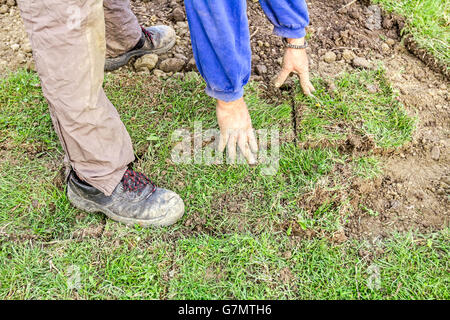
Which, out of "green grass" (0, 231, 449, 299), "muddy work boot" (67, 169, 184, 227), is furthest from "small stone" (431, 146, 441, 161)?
"muddy work boot" (67, 169, 184, 227)

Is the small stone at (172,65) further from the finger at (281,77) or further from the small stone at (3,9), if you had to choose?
the small stone at (3,9)

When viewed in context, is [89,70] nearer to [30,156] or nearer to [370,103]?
[30,156]

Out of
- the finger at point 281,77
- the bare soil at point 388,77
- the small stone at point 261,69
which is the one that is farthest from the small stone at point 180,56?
the finger at point 281,77

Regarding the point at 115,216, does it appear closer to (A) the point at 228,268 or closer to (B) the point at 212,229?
(B) the point at 212,229

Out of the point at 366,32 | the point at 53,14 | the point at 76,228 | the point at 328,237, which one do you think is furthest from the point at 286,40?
the point at 76,228

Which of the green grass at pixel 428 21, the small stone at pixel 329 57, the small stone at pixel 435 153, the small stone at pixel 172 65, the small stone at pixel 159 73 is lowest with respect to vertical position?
the small stone at pixel 159 73

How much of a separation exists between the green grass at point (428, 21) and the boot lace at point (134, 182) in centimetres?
222

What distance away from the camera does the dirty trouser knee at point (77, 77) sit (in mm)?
1477

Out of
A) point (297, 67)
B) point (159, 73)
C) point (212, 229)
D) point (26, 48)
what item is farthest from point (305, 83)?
point (26, 48)

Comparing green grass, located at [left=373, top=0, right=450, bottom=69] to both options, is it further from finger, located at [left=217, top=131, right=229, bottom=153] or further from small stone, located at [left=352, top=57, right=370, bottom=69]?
finger, located at [left=217, top=131, right=229, bottom=153]

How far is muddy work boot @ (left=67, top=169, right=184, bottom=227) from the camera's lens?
200 cm

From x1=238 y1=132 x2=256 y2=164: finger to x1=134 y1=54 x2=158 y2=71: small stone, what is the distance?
1.06 m

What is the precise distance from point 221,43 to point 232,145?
67 centimetres

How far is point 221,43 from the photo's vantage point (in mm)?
1677
